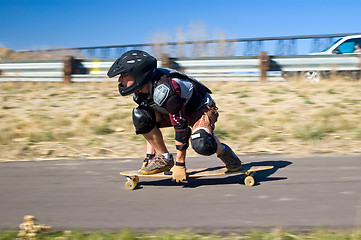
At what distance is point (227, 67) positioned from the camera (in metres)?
13.0

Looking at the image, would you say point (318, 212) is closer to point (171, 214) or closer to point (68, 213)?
point (171, 214)

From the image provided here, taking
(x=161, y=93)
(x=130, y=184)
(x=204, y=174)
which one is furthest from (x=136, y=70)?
(x=204, y=174)

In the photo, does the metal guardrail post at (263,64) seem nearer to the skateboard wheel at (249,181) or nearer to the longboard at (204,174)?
the longboard at (204,174)

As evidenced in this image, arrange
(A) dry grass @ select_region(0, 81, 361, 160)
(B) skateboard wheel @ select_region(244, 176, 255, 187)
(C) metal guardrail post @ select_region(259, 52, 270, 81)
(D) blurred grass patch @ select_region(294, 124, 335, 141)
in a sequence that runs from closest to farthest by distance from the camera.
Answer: (B) skateboard wheel @ select_region(244, 176, 255, 187) → (A) dry grass @ select_region(0, 81, 361, 160) → (D) blurred grass patch @ select_region(294, 124, 335, 141) → (C) metal guardrail post @ select_region(259, 52, 270, 81)

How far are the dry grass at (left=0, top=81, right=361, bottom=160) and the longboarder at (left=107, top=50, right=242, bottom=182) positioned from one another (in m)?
1.87

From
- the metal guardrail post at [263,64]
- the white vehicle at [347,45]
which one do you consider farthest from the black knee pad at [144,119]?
the white vehicle at [347,45]

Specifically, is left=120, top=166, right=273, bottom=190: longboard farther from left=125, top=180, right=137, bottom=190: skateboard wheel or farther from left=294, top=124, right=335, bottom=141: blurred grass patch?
left=294, top=124, right=335, bottom=141: blurred grass patch

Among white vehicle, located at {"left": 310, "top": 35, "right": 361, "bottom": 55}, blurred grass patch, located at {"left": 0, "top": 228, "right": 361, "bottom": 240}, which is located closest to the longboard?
blurred grass patch, located at {"left": 0, "top": 228, "right": 361, "bottom": 240}

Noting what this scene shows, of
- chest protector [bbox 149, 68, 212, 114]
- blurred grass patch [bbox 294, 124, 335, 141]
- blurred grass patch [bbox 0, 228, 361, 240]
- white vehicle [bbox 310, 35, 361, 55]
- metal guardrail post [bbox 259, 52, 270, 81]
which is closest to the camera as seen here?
blurred grass patch [bbox 0, 228, 361, 240]

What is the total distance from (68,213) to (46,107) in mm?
6690

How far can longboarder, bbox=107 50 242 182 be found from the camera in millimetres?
4504

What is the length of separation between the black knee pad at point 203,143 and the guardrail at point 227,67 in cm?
813

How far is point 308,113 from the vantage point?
905 centimetres

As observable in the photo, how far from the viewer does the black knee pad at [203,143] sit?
4.57 meters
